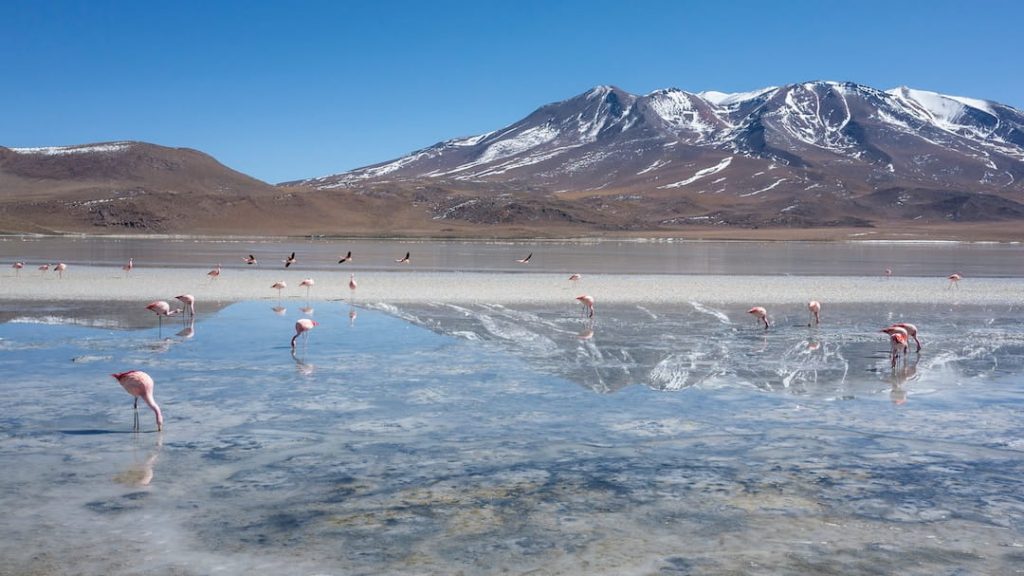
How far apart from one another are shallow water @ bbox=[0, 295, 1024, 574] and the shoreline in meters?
7.64

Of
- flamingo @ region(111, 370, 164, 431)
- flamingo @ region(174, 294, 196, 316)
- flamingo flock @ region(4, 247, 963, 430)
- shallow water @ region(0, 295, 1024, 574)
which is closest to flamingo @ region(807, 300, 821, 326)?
flamingo flock @ region(4, 247, 963, 430)

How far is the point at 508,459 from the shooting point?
24.7ft

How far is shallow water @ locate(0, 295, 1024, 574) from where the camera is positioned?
5527mm

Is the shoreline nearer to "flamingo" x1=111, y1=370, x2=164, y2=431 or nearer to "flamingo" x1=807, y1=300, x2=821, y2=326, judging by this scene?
"flamingo" x1=807, y1=300, x2=821, y2=326

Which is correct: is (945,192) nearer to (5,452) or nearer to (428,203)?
(428,203)

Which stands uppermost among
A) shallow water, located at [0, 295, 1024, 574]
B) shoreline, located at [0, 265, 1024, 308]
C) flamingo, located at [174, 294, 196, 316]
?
flamingo, located at [174, 294, 196, 316]

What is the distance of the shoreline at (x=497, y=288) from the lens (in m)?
21.7

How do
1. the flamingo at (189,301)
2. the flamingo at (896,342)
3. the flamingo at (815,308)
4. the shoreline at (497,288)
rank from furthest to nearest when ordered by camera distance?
the shoreline at (497,288)
the flamingo at (815,308)
the flamingo at (189,301)
the flamingo at (896,342)

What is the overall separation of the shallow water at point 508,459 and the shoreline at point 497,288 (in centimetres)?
764

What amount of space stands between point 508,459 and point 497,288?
16839mm

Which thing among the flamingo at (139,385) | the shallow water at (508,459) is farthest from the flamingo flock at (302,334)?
the shallow water at (508,459)

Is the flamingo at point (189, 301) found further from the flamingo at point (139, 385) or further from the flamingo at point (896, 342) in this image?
the flamingo at point (896, 342)

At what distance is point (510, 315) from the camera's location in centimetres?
1822

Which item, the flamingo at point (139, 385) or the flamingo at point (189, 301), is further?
the flamingo at point (189, 301)
